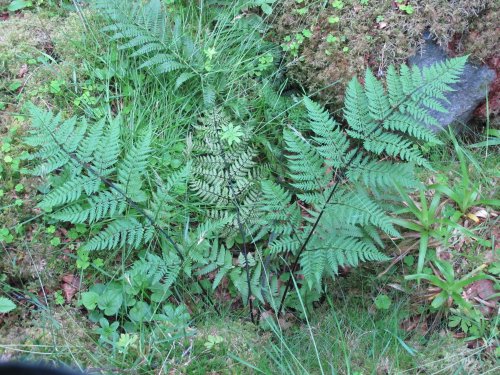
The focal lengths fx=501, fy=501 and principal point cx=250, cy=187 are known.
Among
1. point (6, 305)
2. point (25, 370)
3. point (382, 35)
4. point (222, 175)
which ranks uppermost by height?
point (382, 35)

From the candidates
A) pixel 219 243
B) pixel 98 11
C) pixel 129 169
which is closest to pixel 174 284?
pixel 219 243

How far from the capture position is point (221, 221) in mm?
3062

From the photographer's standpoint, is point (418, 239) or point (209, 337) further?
point (418, 239)

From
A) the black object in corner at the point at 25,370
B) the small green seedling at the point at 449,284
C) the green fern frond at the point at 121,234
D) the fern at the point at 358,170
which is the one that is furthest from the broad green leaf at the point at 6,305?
the small green seedling at the point at 449,284

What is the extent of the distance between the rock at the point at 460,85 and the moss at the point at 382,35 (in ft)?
0.21

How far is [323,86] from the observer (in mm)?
3547

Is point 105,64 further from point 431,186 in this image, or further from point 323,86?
point 431,186

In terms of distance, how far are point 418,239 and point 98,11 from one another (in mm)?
2724

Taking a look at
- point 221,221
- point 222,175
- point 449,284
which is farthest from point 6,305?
point 449,284

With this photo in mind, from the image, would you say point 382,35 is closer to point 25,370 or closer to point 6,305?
point 6,305

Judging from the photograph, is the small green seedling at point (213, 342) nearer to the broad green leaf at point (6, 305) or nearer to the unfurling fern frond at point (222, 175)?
the unfurling fern frond at point (222, 175)

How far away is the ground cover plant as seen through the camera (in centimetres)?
275

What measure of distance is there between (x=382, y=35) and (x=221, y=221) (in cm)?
170

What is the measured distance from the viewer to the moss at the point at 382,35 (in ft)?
→ 11.3
